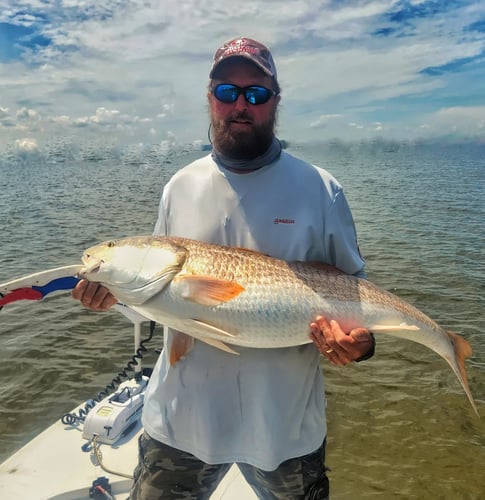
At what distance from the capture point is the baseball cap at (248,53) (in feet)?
9.66

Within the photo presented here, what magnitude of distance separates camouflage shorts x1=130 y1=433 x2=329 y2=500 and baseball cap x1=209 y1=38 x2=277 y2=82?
2.26 metres

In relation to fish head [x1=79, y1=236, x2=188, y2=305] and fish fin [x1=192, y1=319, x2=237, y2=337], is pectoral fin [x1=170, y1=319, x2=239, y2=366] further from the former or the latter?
fish head [x1=79, y1=236, x2=188, y2=305]

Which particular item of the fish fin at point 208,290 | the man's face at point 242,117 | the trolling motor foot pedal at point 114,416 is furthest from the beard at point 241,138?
the trolling motor foot pedal at point 114,416

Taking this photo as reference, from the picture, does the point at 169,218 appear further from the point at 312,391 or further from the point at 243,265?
the point at 312,391

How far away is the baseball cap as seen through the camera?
2.95 metres

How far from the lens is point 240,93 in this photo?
9.74 ft

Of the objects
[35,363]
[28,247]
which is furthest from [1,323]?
[28,247]

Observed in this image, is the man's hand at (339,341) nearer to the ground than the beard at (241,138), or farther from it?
nearer to the ground

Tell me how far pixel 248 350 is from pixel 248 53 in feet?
5.64

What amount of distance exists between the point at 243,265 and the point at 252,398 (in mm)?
748

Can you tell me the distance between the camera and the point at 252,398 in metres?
2.83

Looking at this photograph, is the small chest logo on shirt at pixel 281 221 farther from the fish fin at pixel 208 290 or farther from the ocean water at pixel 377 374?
the ocean water at pixel 377 374

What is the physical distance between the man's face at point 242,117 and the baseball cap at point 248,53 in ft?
0.11

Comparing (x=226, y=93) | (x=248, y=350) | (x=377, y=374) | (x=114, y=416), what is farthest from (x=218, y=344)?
(x=377, y=374)
